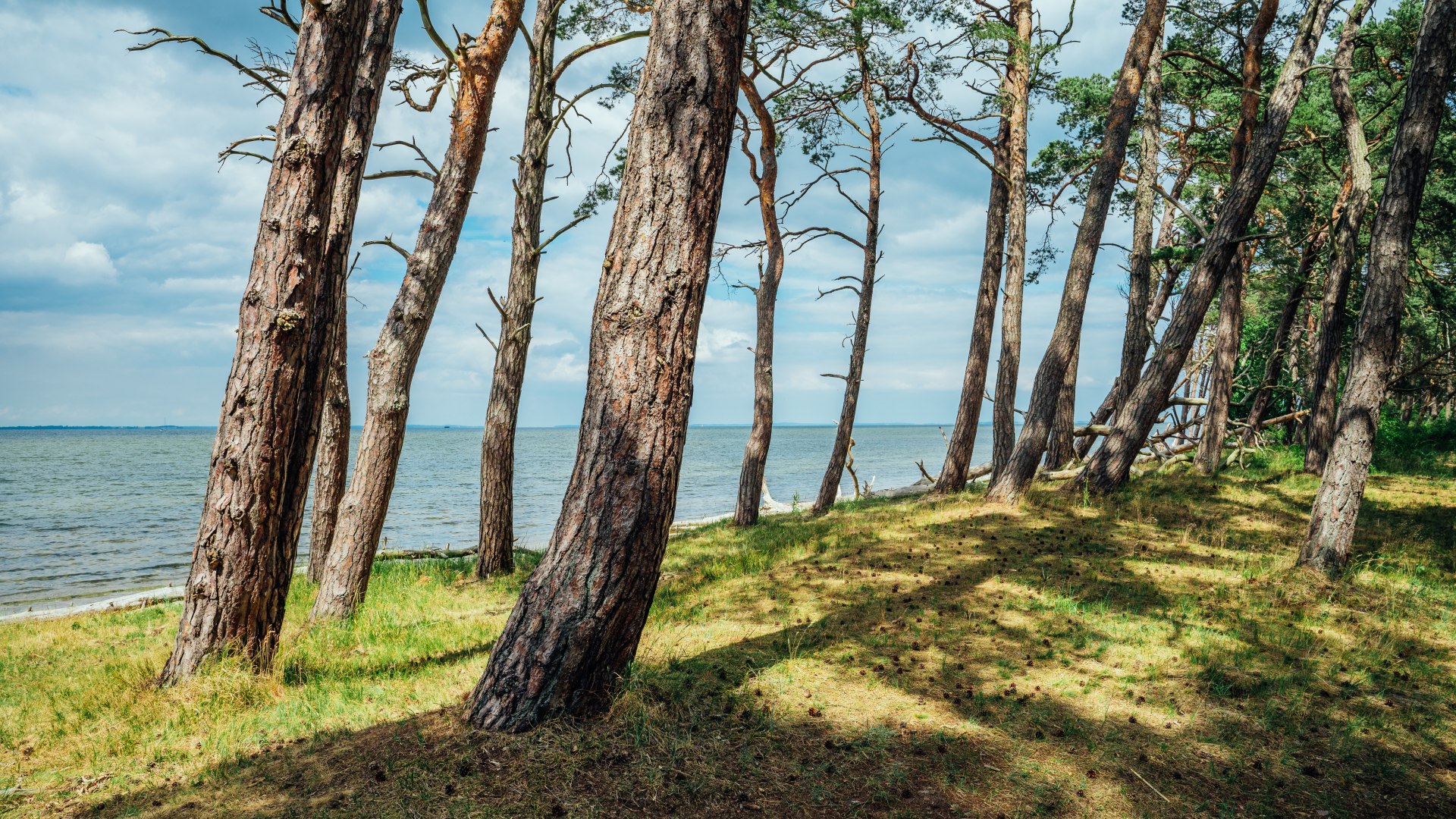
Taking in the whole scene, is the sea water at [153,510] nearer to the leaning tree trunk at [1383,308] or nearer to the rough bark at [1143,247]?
the rough bark at [1143,247]

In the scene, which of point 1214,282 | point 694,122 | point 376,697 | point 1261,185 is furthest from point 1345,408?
point 376,697

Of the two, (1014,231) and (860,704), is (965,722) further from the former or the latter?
(1014,231)

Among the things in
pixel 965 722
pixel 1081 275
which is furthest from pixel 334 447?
pixel 1081 275

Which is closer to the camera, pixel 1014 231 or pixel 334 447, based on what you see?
pixel 334 447

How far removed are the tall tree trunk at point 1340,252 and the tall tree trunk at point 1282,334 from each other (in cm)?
A: 157

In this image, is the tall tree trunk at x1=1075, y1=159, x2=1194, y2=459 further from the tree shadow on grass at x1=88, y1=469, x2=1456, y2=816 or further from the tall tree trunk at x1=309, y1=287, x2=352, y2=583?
the tall tree trunk at x1=309, y1=287, x2=352, y2=583

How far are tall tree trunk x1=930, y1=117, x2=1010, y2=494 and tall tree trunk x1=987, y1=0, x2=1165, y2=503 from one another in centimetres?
213

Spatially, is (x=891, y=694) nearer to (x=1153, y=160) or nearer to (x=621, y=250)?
(x=621, y=250)

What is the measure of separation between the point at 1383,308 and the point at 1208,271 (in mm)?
2796

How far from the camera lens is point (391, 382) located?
24.9ft

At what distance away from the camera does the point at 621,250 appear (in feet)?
13.8

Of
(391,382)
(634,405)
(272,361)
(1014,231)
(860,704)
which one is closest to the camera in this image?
(634,405)

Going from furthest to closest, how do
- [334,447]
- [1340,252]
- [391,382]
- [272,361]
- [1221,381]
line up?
[1221,381] → [1340,252] → [334,447] → [391,382] → [272,361]

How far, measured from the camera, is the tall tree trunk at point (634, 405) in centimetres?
409
